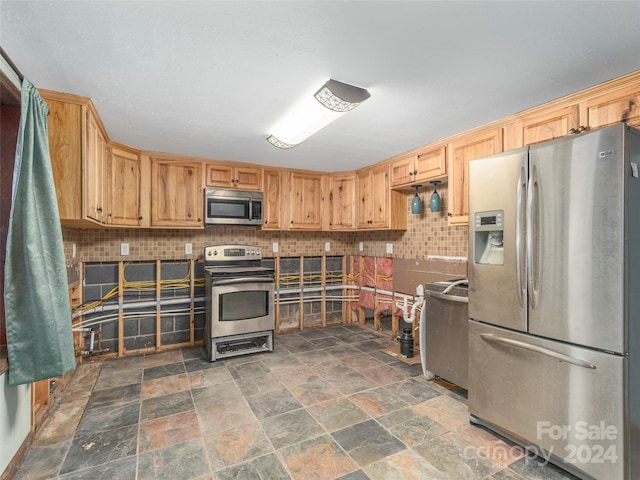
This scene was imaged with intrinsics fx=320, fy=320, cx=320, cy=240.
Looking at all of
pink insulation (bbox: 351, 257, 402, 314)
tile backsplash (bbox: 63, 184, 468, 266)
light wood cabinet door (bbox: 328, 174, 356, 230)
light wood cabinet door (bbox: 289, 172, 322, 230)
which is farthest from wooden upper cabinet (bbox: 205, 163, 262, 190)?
pink insulation (bbox: 351, 257, 402, 314)

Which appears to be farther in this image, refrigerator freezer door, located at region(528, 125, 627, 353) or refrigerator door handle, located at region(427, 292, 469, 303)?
refrigerator door handle, located at region(427, 292, 469, 303)

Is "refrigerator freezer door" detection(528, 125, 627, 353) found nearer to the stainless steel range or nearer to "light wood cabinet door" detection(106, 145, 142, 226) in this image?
the stainless steel range

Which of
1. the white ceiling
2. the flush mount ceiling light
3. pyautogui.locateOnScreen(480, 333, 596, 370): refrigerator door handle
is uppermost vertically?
the white ceiling

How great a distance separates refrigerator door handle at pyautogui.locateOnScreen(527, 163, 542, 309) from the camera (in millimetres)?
1798

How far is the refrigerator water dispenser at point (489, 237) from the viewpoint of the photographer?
2.03 metres

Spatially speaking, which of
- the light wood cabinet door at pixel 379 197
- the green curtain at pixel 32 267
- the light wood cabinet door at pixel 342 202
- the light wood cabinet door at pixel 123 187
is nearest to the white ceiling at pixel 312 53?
the green curtain at pixel 32 267

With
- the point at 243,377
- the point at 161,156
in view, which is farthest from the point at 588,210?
the point at 161,156

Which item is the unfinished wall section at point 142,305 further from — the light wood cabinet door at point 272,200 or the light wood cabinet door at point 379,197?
the light wood cabinet door at point 379,197

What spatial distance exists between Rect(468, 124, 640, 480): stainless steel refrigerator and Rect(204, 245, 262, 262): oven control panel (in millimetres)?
2720

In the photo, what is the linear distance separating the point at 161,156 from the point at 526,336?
11.9 feet

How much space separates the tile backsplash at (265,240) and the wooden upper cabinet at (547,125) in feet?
3.51

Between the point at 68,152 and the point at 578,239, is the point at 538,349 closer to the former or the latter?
the point at 578,239

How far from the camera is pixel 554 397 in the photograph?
1729mm

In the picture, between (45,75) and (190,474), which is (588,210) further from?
(45,75)
